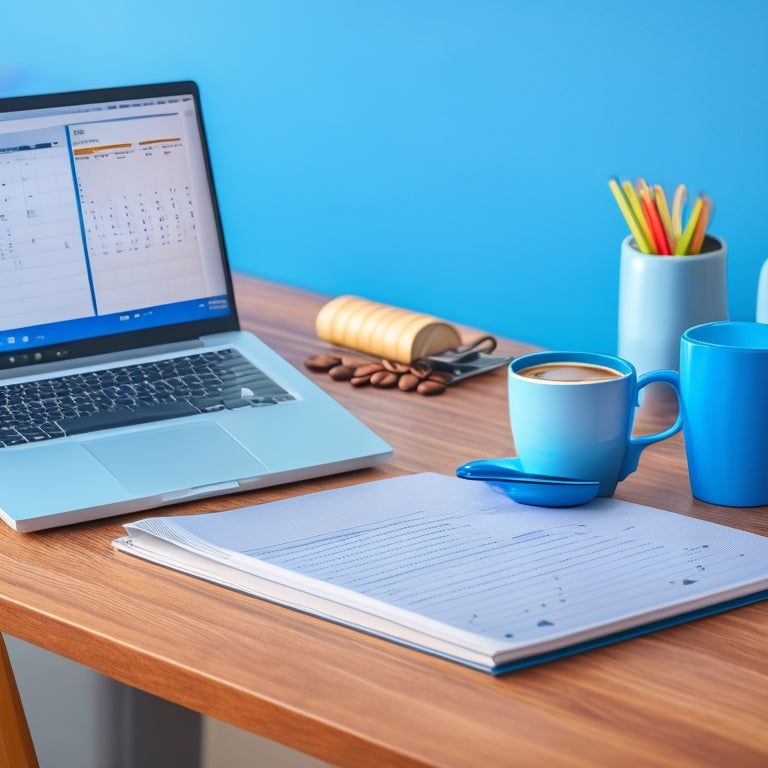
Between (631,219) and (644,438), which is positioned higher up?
(631,219)

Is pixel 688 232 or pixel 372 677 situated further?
pixel 688 232

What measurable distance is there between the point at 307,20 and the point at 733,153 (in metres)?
0.66

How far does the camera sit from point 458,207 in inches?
58.2

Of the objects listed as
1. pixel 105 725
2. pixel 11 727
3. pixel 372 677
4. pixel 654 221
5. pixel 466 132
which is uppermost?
pixel 466 132

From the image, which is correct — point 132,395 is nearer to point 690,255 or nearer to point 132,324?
point 132,324

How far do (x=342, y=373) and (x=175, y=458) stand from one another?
308mm

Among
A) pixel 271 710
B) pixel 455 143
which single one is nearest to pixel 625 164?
pixel 455 143

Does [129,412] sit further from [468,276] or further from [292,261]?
[292,261]

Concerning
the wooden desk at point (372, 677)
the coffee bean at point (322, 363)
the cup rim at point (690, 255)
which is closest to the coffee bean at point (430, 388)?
the coffee bean at point (322, 363)

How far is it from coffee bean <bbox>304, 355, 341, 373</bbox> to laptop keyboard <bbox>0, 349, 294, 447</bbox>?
0.40ft

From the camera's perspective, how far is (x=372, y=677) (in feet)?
2.12

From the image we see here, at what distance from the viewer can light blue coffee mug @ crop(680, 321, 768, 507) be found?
85 cm

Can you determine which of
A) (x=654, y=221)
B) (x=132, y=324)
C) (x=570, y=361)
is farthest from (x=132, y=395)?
(x=654, y=221)

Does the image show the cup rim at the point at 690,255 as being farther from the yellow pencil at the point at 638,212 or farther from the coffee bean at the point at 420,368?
the coffee bean at the point at 420,368
